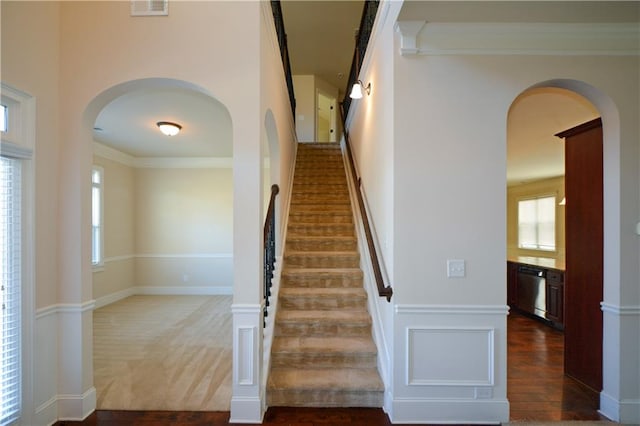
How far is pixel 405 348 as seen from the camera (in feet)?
8.33

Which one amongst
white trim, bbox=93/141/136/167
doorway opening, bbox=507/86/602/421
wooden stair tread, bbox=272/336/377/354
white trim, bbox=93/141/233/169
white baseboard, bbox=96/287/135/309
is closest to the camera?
doorway opening, bbox=507/86/602/421

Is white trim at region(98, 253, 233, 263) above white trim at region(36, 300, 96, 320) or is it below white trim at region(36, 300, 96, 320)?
below

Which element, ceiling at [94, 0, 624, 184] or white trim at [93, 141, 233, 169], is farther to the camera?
white trim at [93, 141, 233, 169]

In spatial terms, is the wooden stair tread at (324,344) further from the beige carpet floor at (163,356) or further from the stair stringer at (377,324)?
the beige carpet floor at (163,356)

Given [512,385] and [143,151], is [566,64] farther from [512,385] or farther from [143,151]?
[143,151]

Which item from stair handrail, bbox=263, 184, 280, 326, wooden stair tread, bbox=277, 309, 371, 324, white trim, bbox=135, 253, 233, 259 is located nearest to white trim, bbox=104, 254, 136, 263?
white trim, bbox=135, 253, 233, 259

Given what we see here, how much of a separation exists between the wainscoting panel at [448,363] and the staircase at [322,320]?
342mm

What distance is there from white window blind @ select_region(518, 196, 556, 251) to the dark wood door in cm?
565

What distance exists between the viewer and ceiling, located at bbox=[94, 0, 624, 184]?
233 cm

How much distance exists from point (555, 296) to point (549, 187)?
4232mm

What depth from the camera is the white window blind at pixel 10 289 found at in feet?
7.36

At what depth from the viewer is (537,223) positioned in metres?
8.55

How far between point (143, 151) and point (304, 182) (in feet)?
11.1

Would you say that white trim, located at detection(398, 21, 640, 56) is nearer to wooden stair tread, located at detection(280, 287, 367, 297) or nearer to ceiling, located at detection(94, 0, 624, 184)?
ceiling, located at detection(94, 0, 624, 184)
